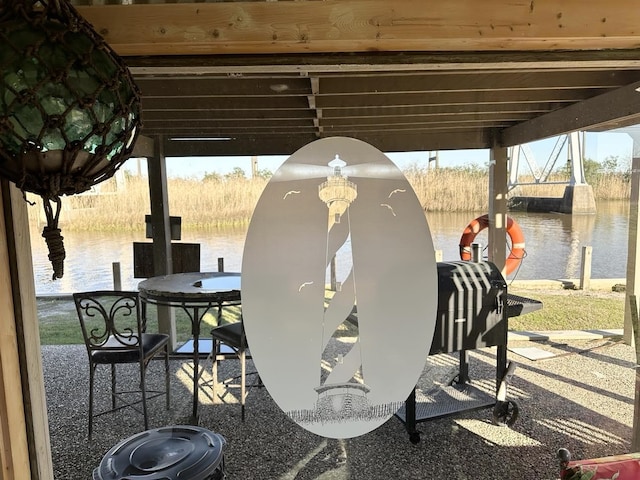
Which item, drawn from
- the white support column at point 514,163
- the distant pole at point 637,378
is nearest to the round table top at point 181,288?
the white support column at point 514,163

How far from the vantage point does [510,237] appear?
230 centimetres

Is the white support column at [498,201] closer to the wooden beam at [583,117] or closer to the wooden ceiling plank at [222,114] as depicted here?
the wooden beam at [583,117]

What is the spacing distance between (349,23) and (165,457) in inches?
61.9

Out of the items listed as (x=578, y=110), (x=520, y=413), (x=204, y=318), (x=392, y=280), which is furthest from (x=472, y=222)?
(x=204, y=318)

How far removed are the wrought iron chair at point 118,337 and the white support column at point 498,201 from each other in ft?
6.51

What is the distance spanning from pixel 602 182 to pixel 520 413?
4.98 feet

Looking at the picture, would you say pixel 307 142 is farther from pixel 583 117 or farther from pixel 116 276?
pixel 583 117

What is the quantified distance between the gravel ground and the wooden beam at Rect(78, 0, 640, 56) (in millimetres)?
1571

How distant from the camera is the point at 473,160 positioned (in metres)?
2.07

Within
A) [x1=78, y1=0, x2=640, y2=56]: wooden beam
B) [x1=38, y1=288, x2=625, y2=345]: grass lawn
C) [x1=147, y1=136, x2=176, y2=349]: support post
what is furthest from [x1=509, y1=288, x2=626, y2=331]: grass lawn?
[x1=147, y1=136, x2=176, y2=349]: support post

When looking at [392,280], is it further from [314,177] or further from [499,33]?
[499,33]

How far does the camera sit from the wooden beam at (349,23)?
1.29 metres

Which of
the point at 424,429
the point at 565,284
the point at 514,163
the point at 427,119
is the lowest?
the point at 424,429

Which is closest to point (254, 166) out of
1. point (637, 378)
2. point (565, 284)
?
point (565, 284)
